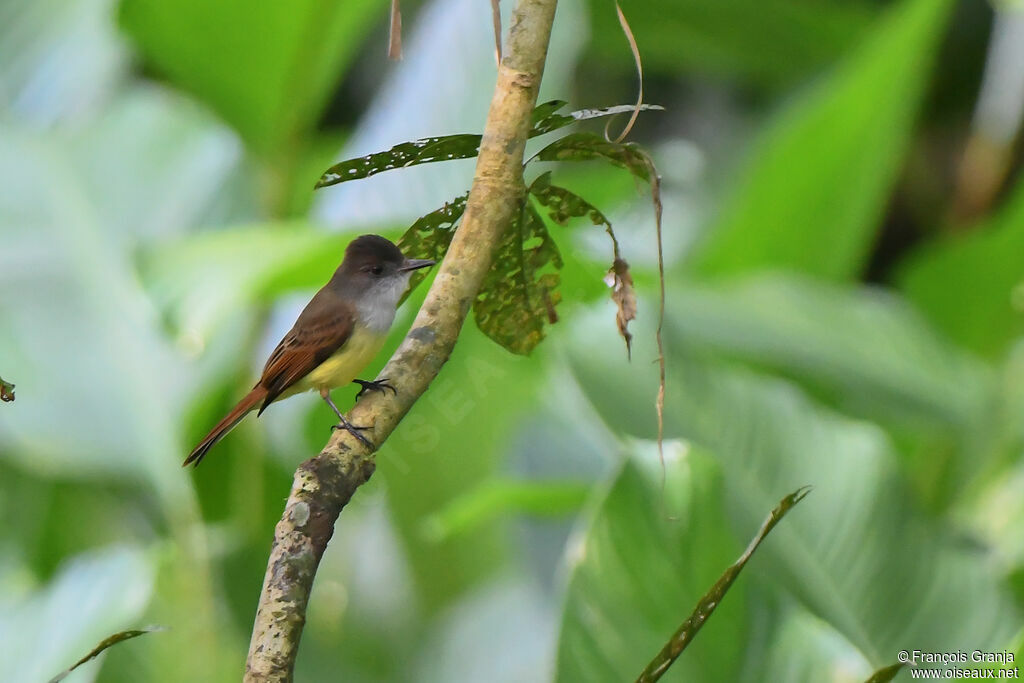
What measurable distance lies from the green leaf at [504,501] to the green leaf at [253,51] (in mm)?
534

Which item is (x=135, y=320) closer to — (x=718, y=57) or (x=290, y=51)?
(x=290, y=51)

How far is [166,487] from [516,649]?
48 cm

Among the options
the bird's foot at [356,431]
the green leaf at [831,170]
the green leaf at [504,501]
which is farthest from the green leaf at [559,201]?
the green leaf at [831,170]

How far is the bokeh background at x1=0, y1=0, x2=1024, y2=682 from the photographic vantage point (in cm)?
84

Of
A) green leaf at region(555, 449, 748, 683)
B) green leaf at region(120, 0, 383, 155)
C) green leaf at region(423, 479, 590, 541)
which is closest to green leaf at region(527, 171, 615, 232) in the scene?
green leaf at region(555, 449, 748, 683)

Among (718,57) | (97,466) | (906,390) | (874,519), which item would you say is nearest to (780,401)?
(874,519)

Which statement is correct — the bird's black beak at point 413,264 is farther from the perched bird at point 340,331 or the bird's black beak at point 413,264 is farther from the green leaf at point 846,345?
the green leaf at point 846,345

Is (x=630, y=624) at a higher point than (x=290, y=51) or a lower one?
lower

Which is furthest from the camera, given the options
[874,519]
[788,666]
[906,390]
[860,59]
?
[860,59]

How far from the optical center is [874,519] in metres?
1.01

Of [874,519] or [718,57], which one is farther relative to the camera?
[718,57]

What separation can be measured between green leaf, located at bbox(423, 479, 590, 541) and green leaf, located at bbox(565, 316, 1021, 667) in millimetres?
134

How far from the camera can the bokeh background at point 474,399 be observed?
84 cm

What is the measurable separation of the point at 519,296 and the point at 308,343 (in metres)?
0.10
